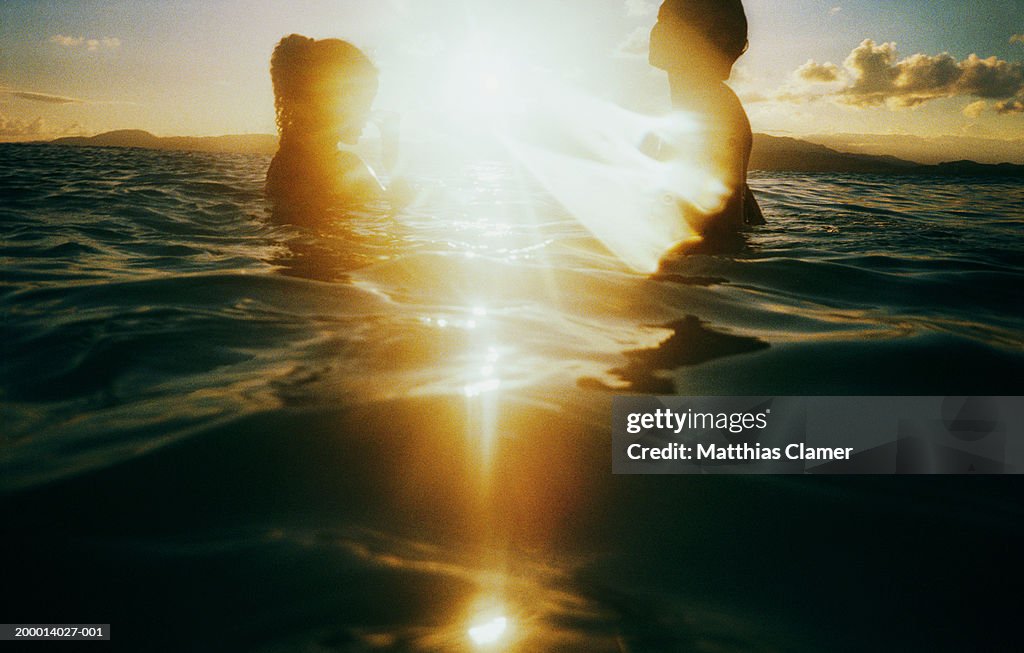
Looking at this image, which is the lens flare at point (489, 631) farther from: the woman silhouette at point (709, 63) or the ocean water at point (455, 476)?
the woman silhouette at point (709, 63)

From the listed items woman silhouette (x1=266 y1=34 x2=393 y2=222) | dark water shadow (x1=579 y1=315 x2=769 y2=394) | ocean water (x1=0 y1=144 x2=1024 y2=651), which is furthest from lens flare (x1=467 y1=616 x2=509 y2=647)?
woman silhouette (x1=266 y1=34 x2=393 y2=222)

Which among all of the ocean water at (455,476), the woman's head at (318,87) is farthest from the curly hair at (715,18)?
the woman's head at (318,87)

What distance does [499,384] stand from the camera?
5.90 feet

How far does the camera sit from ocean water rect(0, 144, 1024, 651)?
909 mm

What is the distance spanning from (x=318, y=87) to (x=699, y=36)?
171 inches

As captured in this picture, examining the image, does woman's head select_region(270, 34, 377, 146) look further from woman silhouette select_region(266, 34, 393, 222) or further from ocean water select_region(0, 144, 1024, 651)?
ocean water select_region(0, 144, 1024, 651)

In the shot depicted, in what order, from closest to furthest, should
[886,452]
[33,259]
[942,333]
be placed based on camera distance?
[886,452], [942,333], [33,259]

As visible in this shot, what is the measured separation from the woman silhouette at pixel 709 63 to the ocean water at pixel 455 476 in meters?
1.31

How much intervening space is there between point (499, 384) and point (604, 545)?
0.79 m

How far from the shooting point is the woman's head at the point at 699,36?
380 centimetres

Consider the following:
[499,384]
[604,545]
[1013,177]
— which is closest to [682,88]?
[499,384]

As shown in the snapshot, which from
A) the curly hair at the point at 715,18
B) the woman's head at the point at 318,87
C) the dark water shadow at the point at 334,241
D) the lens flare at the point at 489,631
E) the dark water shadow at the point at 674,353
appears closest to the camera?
the lens flare at the point at 489,631

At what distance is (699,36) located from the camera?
12.6 feet

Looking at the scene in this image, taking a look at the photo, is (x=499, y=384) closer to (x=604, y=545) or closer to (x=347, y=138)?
(x=604, y=545)
